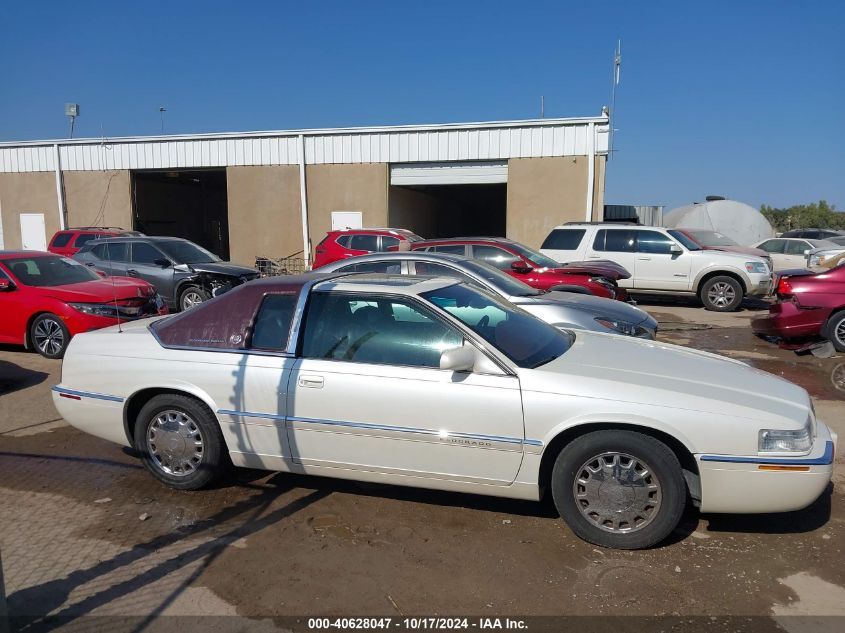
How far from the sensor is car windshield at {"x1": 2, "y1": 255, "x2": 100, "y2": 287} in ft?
29.0

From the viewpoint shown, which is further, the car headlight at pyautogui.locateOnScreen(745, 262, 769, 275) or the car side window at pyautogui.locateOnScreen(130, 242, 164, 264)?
the car headlight at pyautogui.locateOnScreen(745, 262, 769, 275)

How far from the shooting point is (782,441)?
11.3 ft

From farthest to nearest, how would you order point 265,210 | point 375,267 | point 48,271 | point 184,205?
point 184,205, point 265,210, point 48,271, point 375,267

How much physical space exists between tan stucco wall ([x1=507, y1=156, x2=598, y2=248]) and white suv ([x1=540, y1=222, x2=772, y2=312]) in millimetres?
4075

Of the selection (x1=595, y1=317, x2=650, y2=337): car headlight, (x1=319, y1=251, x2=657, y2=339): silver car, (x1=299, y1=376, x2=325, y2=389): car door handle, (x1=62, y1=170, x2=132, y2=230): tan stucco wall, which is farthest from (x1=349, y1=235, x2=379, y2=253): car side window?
(x1=62, y1=170, x2=132, y2=230): tan stucco wall

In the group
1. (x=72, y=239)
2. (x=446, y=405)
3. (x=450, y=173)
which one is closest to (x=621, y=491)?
(x=446, y=405)

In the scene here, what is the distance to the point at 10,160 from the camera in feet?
77.0

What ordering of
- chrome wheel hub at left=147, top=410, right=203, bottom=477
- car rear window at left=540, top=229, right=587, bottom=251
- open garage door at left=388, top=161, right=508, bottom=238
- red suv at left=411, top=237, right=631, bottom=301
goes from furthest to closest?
open garage door at left=388, top=161, right=508, bottom=238
car rear window at left=540, top=229, right=587, bottom=251
red suv at left=411, top=237, right=631, bottom=301
chrome wheel hub at left=147, top=410, right=203, bottom=477

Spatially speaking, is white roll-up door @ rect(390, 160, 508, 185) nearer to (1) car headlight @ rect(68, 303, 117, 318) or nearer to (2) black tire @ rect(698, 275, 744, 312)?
(2) black tire @ rect(698, 275, 744, 312)

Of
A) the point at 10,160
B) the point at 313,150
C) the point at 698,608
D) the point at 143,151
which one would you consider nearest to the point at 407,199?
the point at 313,150

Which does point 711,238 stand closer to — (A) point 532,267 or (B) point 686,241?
(B) point 686,241

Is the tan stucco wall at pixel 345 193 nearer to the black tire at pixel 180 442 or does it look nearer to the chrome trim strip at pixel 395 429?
the black tire at pixel 180 442

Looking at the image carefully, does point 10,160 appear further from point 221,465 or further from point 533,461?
point 533,461

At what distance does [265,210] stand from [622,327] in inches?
655
